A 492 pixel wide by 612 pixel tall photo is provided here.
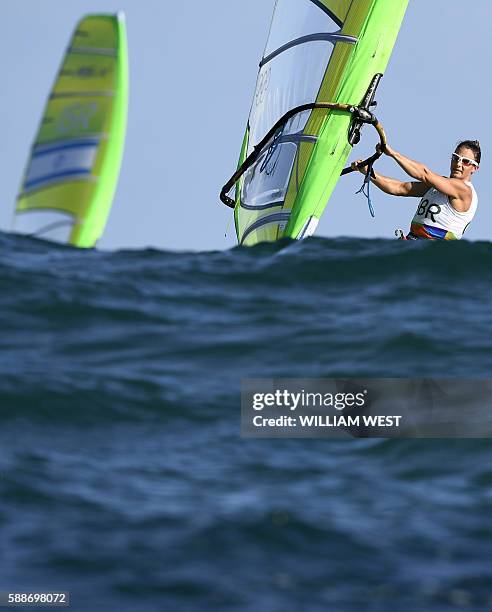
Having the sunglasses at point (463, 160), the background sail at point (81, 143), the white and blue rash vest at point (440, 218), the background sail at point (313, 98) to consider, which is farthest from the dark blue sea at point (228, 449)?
the background sail at point (313, 98)

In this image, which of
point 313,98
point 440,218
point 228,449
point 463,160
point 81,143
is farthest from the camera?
point 313,98

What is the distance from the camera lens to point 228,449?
556cm

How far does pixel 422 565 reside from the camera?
14.6ft

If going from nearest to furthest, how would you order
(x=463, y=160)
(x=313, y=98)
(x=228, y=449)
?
(x=228, y=449), (x=463, y=160), (x=313, y=98)

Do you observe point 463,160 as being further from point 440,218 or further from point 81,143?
point 81,143

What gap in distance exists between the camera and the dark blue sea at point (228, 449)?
4.30 m

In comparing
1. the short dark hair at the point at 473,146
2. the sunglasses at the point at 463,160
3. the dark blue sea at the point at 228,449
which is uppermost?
the short dark hair at the point at 473,146

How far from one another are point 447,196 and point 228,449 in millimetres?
5199

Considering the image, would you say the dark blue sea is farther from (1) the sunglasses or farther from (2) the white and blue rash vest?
(1) the sunglasses

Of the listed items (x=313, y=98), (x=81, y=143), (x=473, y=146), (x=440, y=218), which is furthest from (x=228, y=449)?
(x=313, y=98)

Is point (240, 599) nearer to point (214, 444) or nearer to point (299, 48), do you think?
point (214, 444)

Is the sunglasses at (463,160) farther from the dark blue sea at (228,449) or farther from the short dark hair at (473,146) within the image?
the dark blue sea at (228,449)

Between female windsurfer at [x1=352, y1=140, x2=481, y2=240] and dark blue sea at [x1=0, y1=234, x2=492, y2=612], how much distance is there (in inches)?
44.2

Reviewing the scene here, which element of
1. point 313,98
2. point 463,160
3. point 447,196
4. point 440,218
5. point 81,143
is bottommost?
point 440,218
